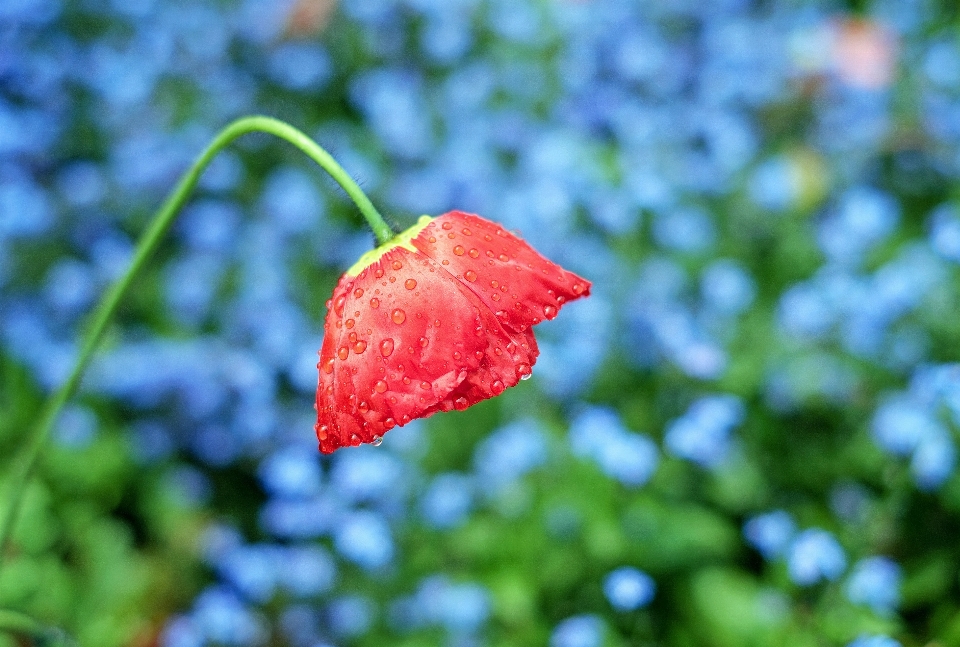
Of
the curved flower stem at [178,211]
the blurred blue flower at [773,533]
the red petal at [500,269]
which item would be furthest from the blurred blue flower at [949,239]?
the curved flower stem at [178,211]

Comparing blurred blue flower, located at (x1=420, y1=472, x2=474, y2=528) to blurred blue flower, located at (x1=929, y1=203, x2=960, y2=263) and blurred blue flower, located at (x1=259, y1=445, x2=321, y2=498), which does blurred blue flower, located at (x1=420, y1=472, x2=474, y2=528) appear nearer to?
blurred blue flower, located at (x1=259, y1=445, x2=321, y2=498)

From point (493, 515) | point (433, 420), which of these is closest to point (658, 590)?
point (493, 515)

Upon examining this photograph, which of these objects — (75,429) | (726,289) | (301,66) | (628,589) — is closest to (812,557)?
(628,589)

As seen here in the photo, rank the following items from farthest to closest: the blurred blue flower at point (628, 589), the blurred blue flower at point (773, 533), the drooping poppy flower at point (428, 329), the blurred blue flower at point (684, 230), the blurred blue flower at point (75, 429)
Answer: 1. the blurred blue flower at point (684, 230)
2. the blurred blue flower at point (75, 429)
3. the blurred blue flower at point (773, 533)
4. the blurred blue flower at point (628, 589)
5. the drooping poppy flower at point (428, 329)

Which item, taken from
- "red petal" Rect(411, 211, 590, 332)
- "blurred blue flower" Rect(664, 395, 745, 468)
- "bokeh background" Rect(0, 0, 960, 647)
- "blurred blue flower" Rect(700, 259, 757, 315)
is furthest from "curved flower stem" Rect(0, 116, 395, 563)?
"blurred blue flower" Rect(700, 259, 757, 315)

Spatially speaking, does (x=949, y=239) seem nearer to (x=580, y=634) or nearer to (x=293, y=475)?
(x=580, y=634)

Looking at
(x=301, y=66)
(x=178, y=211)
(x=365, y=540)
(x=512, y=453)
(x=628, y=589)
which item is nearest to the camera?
(x=178, y=211)

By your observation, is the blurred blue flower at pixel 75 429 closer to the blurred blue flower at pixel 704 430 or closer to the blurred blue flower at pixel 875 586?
the blurred blue flower at pixel 704 430
